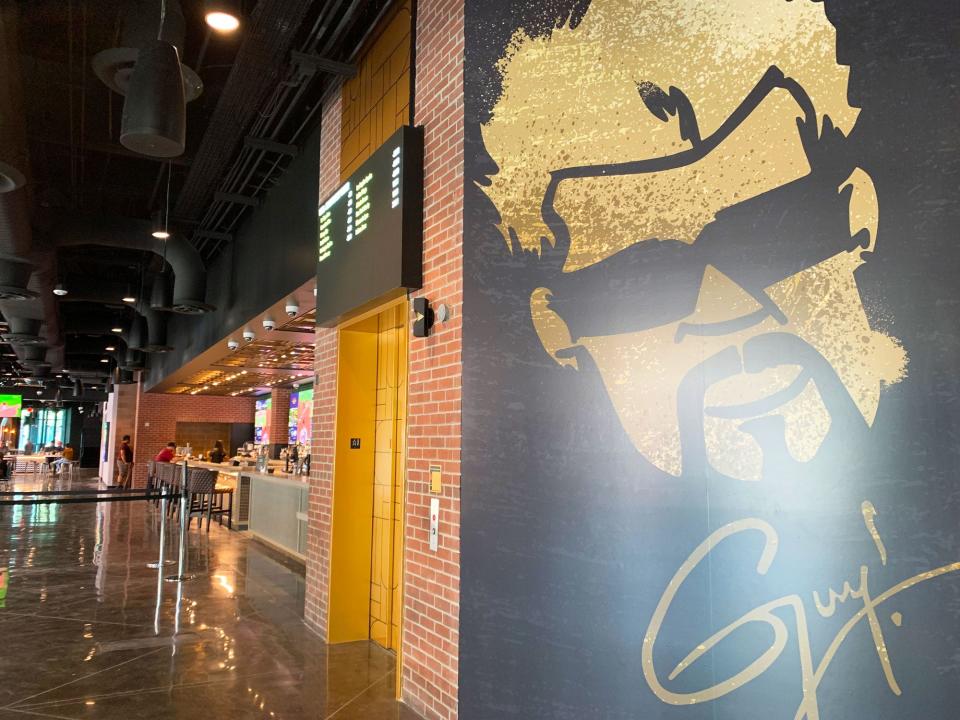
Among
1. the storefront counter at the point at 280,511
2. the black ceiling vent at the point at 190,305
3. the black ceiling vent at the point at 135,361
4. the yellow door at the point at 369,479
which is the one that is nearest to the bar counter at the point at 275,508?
the storefront counter at the point at 280,511

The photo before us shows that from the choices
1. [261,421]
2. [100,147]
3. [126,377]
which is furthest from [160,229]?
[261,421]

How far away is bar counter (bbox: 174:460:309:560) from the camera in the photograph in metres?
8.23

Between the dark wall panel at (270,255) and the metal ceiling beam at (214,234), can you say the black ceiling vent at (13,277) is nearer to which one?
the metal ceiling beam at (214,234)

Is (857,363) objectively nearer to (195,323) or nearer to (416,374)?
(416,374)

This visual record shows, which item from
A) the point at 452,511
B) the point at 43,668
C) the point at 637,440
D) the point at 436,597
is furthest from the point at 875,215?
the point at 43,668

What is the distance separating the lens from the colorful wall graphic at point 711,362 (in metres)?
2.28

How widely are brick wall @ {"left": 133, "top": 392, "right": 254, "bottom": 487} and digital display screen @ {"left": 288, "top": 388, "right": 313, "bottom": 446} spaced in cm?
386

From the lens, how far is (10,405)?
32.5 meters

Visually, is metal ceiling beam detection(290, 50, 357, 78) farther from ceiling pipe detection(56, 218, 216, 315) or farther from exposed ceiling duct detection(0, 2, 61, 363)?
ceiling pipe detection(56, 218, 216, 315)

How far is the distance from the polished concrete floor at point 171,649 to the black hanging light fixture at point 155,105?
9.81 ft

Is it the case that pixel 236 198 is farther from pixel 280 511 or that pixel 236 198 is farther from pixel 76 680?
pixel 76 680

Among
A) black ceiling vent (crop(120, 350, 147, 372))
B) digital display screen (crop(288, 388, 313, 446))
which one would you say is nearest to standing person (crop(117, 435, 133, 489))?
black ceiling vent (crop(120, 350, 147, 372))

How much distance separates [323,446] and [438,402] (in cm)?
205

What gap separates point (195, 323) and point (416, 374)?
9.48 m
